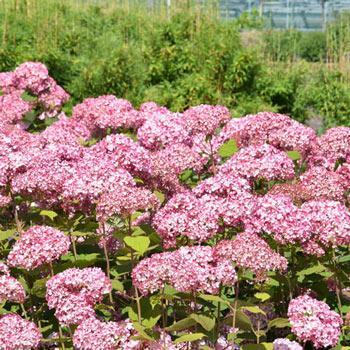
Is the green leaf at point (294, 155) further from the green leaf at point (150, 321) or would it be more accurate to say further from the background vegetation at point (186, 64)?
the background vegetation at point (186, 64)

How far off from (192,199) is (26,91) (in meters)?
3.27

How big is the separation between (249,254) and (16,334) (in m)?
0.80

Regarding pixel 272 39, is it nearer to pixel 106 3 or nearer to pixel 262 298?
pixel 106 3

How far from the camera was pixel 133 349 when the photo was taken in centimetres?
265

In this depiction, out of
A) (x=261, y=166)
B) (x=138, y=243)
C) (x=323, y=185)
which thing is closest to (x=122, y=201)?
(x=138, y=243)

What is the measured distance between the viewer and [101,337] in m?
2.58

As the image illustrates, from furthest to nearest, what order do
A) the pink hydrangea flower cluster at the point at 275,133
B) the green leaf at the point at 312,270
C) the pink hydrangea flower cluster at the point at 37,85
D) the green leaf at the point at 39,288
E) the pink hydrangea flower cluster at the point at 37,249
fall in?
the pink hydrangea flower cluster at the point at 37,85
the pink hydrangea flower cluster at the point at 275,133
the green leaf at the point at 312,270
the green leaf at the point at 39,288
the pink hydrangea flower cluster at the point at 37,249

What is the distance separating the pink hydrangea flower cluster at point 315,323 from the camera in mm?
2803

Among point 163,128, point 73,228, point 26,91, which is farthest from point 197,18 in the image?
point 73,228

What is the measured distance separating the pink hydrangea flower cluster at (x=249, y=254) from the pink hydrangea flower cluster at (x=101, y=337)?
411 mm

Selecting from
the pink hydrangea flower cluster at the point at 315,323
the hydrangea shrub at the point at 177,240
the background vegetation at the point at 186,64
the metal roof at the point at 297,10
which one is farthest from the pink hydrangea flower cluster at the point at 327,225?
the metal roof at the point at 297,10

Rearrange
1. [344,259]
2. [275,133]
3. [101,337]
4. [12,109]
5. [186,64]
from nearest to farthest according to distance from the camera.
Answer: [101,337] → [344,259] → [275,133] → [12,109] → [186,64]

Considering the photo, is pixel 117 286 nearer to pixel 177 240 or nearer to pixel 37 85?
pixel 177 240

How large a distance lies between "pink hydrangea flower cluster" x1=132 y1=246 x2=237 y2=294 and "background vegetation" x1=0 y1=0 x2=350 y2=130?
7.09 meters
